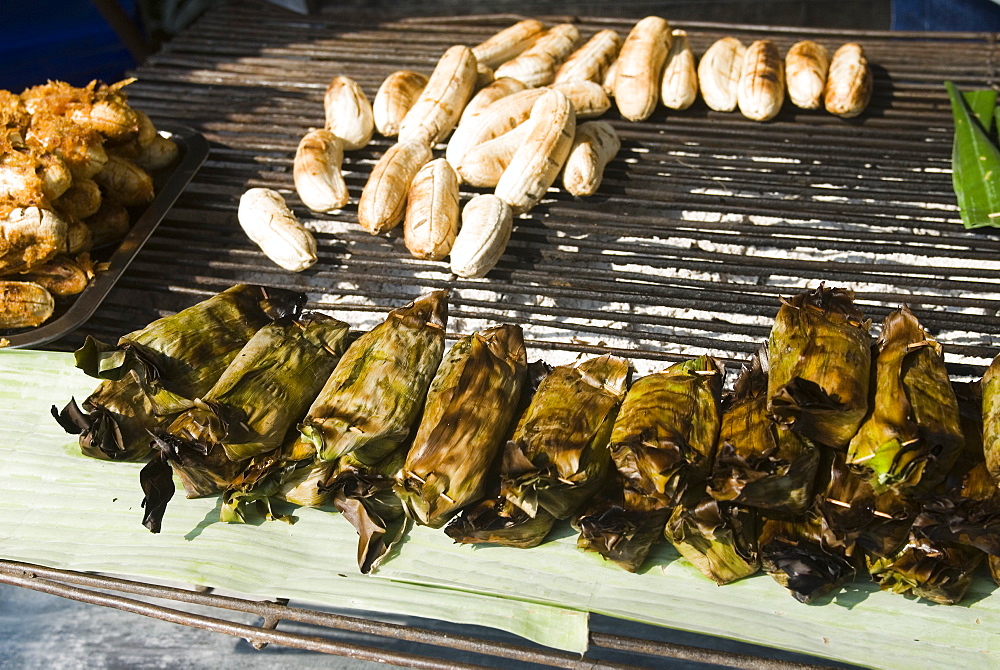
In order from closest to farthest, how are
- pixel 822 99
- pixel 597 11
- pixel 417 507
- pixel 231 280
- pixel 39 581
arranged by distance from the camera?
pixel 417 507 → pixel 39 581 → pixel 231 280 → pixel 822 99 → pixel 597 11

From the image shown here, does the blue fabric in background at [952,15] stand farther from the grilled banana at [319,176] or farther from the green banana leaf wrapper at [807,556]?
the green banana leaf wrapper at [807,556]

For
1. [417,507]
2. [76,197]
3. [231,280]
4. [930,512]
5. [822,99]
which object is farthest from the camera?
[822,99]

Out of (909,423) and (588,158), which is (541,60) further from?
(909,423)

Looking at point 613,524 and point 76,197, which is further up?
point 76,197

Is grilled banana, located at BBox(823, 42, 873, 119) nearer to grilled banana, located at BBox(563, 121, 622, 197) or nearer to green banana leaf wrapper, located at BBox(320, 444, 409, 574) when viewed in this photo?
grilled banana, located at BBox(563, 121, 622, 197)

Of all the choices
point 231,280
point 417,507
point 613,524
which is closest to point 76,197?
point 231,280

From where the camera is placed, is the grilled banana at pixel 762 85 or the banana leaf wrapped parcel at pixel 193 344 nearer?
the banana leaf wrapped parcel at pixel 193 344

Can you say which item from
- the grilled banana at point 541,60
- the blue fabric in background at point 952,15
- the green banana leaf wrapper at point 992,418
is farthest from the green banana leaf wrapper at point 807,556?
the blue fabric in background at point 952,15

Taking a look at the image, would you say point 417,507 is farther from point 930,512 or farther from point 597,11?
point 597,11
